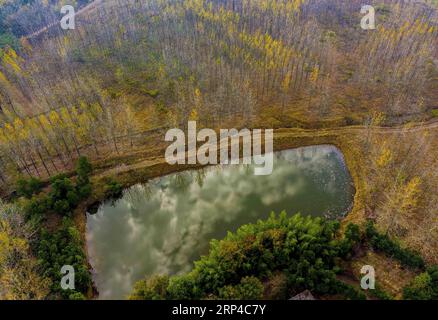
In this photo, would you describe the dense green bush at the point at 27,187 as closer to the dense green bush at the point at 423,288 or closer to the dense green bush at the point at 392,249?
the dense green bush at the point at 392,249

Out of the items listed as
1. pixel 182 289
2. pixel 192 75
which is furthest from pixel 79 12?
pixel 182 289

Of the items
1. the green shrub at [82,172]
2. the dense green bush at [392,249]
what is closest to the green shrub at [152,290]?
the green shrub at [82,172]

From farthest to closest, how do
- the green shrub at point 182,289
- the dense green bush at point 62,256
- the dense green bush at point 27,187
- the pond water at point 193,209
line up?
the dense green bush at point 27,187 → the pond water at point 193,209 → the dense green bush at point 62,256 → the green shrub at point 182,289

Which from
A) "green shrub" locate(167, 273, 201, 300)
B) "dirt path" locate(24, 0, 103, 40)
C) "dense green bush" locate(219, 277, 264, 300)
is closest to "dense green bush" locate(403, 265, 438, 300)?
"dense green bush" locate(219, 277, 264, 300)

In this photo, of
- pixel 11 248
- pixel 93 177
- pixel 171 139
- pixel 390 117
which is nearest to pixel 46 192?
pixel 93 177

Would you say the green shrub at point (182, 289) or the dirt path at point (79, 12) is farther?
the dirt path at point (79, 12)

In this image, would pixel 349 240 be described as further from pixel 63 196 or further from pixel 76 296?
pixel 63 196

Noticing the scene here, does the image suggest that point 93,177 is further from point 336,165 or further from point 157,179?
point 336,165
